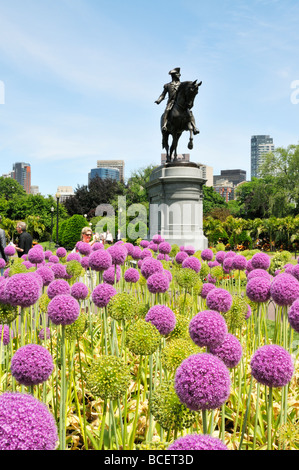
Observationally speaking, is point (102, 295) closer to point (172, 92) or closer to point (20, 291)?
point (20, 291)

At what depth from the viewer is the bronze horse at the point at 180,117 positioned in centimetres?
1479

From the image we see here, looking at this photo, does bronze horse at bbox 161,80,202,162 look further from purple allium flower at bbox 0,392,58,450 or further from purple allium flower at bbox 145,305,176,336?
purple allium flower at bbox 0,392,58,450

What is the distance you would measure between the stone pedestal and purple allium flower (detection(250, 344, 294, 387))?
44.9ft

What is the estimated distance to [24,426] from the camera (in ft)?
3.78

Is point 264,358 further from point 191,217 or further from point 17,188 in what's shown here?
point 17,188

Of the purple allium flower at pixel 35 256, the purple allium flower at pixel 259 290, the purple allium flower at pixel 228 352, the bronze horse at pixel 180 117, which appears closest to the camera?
the purple allium flower at pixel 228 352

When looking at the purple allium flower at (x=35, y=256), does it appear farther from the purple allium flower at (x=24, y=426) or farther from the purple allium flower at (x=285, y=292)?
the purple allium flower at (x=24, y=426)

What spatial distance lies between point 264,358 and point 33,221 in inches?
1519

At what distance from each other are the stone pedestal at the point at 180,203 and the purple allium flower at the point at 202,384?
45.9 ft

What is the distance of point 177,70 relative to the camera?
53.2 ft

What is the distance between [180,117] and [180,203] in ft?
11.5

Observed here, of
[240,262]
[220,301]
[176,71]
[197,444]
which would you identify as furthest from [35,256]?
[176,71]

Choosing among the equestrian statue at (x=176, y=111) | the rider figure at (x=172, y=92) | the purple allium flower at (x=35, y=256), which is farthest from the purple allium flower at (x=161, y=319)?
the rider figure at (x=172, y=92)

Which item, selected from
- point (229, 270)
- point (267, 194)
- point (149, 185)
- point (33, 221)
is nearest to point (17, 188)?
point (33, 221)
